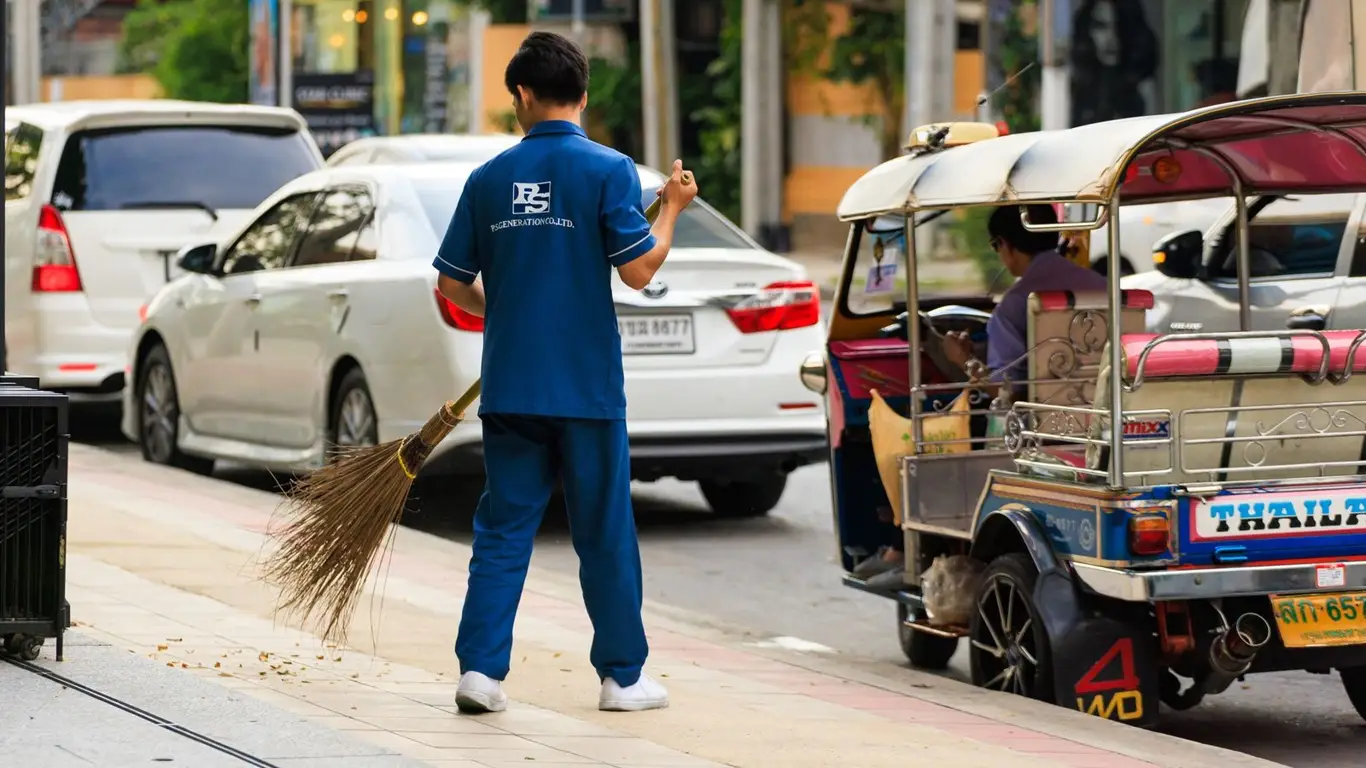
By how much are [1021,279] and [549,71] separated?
2.34m

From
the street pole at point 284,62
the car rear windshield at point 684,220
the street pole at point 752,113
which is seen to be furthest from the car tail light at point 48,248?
the street pole at point 284,62

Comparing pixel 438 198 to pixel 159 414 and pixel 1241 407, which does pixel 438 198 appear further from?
pixel 1241 407

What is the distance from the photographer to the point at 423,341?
1011cm

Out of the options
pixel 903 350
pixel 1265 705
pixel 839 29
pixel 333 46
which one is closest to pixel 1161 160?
pixel 903 350

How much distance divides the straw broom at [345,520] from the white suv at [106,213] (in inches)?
280

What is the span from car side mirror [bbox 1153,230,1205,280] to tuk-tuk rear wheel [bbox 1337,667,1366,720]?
4952mm

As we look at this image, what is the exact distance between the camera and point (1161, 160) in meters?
7.84

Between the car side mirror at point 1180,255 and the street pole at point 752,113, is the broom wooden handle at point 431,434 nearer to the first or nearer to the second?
the car side mirror at point 1180,255

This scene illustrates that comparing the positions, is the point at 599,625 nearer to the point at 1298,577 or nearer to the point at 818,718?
the point at 818,718

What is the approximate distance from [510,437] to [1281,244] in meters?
6.59

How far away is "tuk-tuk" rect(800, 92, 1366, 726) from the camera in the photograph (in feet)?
21.2

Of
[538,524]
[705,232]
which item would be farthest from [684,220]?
[538,524]

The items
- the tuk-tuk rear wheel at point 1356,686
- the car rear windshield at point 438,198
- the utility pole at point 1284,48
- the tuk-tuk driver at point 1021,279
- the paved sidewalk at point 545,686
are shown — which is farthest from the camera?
the utility pole at point 1284,48

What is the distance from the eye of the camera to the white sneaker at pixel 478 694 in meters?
5.99
